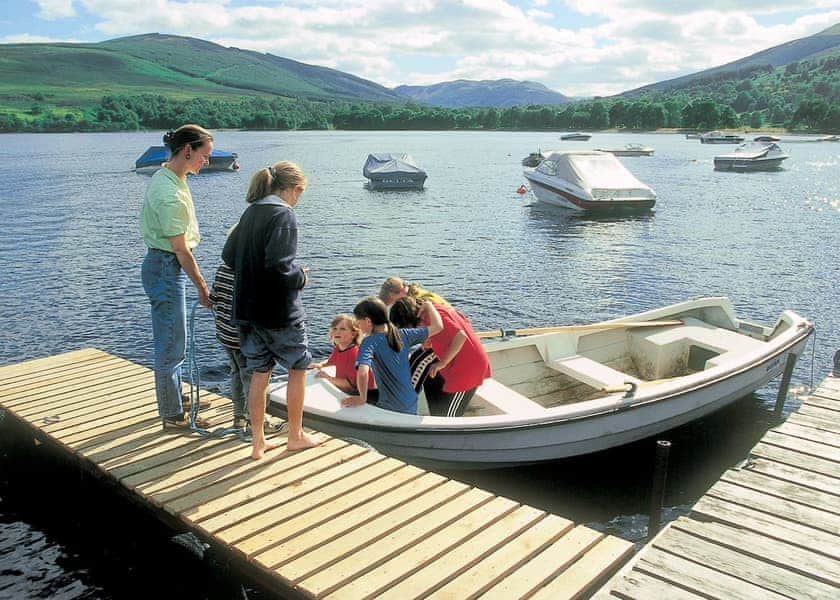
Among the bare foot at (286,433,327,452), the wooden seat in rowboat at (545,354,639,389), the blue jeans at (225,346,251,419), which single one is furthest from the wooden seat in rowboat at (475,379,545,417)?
the blue jeans at (225,346,251,419)

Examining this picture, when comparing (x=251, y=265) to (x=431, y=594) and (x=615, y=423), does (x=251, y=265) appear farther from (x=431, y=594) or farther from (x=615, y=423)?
(x=615, y=423)

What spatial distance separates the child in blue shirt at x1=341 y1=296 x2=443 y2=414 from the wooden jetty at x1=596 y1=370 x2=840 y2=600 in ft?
9.72

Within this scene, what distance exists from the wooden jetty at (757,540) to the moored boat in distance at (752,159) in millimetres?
62646

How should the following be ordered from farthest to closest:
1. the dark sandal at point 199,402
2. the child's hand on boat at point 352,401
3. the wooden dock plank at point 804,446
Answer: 1. the child's hand on boat at point 352,401
2. the dark sandal at point 199,402
3. the wooden dock plank at point 804,446

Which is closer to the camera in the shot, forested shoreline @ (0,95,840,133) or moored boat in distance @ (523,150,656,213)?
moored boat in distance @ (523,150,656,213)

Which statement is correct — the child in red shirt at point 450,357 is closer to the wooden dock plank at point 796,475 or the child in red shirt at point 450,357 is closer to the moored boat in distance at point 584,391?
the moored boat in distance at point 584,391

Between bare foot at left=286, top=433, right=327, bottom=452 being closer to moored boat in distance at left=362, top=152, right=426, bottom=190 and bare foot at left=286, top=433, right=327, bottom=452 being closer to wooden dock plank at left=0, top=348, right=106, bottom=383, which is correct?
wooden dock plank at left=0, top=348, right=106, bottom=383

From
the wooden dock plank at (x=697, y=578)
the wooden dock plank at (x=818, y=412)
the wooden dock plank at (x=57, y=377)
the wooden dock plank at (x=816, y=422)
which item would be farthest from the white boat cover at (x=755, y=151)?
the wooden dock plank at (x=697, y=578)

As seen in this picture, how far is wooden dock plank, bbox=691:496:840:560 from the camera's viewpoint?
4957 millimetres

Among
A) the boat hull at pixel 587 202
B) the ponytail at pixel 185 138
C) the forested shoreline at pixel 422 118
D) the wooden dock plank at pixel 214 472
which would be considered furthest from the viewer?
the forested shoreline at pixel 422 118

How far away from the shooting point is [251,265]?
5.52 metres

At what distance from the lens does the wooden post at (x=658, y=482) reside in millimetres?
7191

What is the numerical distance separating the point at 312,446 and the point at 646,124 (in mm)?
176020

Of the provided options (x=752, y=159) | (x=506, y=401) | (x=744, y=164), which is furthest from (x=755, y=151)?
(x=506, y=401)
